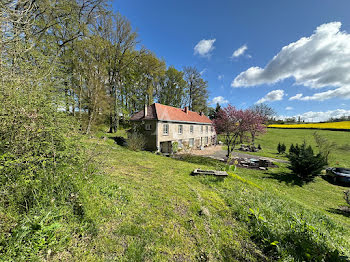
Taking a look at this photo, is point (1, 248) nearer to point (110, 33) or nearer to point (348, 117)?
point (110, 33)

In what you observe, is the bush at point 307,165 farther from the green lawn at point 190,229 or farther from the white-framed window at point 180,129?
the white-framed window at point 180,129

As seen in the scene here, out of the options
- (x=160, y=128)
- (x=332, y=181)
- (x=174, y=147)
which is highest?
(x=160, y=128)

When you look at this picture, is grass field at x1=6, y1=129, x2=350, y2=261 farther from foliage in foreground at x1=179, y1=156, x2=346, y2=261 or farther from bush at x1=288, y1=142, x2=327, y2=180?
bush at x1=288, y1=142, x2=327, y2=180

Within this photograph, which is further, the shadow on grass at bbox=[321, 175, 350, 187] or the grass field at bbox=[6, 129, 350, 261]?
the shadow on grass at bbox=[321, 175, 350, 187]

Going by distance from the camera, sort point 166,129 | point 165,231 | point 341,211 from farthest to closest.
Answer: point 166,129, point 341,211, point 165,231

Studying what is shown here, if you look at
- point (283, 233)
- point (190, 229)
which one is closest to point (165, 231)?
point (190, 229)

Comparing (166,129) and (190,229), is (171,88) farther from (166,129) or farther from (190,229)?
(190,229)

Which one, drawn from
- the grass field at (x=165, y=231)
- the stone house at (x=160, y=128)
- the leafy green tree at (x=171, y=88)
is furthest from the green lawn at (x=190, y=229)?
the leafy green tree at (x=171, y=88)

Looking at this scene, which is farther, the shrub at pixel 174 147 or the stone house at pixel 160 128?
the shrub at pixel 174 147

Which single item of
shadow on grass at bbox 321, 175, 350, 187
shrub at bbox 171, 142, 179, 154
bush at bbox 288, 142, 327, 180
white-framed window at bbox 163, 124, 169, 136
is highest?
white-framed window at bbox 163, 124, 169, 136

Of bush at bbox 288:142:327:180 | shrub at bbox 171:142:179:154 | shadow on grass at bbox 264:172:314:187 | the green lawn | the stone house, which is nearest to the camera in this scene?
the green lawn

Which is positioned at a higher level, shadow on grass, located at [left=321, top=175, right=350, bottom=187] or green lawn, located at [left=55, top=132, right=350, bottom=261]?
green lawn, located at [left=55, top=132, right=350, bottom=261]

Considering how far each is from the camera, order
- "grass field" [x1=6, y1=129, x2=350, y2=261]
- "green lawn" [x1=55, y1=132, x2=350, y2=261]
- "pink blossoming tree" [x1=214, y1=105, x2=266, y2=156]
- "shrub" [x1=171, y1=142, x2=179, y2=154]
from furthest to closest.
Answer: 1. "shrub" [x1=171, y1=142, x2=179, y2=154]
2. "pink blossoming tree" [x1=214, y1=105, x2=266, y2=156]
3. "green lawn" [x1=55, y1=132, x2=350, y2=261]
4. "grass field" [x1=6, y1=129, x2=350, y2=261]

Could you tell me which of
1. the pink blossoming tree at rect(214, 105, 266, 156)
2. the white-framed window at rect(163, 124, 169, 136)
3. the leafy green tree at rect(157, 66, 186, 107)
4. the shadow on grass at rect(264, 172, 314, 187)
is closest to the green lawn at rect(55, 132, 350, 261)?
the shadow on grass at rect(264, 172, 314, 187)
